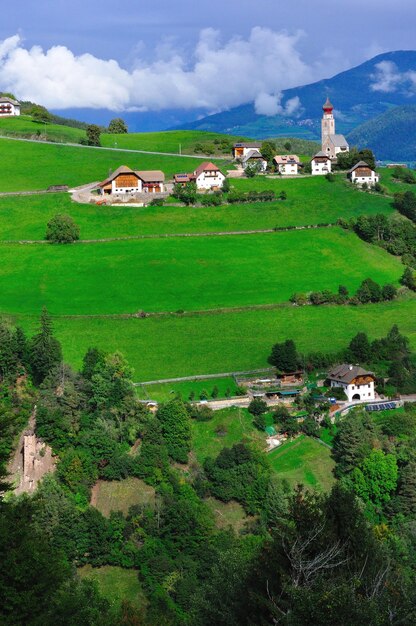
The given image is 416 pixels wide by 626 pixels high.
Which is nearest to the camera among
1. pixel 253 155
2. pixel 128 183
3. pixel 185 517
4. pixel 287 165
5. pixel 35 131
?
pixel 185 517

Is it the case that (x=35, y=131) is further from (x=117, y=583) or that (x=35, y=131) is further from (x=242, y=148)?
(x=117, y=583)

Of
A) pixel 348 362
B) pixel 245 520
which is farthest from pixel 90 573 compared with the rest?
pixel 348 362

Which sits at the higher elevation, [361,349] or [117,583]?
[361,349]

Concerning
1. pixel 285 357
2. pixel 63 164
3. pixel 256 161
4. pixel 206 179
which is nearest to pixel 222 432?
pixel 285 357

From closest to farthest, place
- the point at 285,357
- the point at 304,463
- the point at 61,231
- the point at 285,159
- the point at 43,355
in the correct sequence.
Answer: the point at 304,463, the point at 43,355, the point at 285,357, the point at 61,231, the point at 285,159

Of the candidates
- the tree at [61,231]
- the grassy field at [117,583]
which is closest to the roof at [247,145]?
the tree at [61,231]
